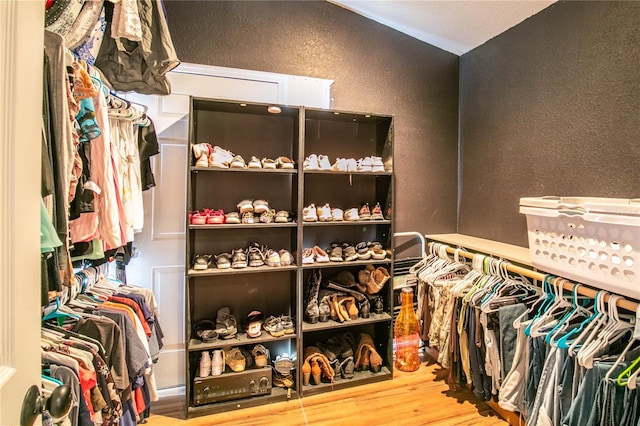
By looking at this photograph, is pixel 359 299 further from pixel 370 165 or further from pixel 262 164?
pixel 262 164

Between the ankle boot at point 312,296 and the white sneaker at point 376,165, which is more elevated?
the white sneaker at point 376,165

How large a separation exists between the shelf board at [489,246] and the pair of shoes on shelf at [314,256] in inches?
37.2

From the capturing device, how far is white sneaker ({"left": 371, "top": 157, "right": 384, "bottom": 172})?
7.38 ft

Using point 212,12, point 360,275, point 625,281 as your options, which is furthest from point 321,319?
point 212,12

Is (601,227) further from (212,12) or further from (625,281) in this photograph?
(212,12)

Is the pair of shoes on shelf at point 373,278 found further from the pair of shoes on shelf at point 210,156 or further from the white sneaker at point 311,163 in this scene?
the pair of shoes on shelf at point 210,156

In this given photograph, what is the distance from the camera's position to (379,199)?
96.2 inches

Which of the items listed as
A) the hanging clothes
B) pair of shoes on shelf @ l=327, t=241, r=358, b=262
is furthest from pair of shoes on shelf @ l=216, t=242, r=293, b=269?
the hanging clothes

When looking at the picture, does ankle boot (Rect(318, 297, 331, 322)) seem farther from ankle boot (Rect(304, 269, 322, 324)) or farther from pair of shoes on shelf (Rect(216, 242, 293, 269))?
pair of shoes on shelf (Rect(216, 242, 293, 269))

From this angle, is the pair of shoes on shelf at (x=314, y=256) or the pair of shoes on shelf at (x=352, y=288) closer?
the pair of shoes on shelf at (x=314, y=256)

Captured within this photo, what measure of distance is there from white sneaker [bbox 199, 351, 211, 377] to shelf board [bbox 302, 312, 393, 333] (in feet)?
2.02

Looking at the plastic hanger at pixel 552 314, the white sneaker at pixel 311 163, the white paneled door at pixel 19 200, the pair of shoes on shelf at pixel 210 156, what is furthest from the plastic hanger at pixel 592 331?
the pair of shoes on shelf at pixel 210 156

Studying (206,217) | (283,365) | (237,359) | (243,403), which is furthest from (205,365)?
(206,217)

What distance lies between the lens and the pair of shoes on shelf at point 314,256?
216cm
